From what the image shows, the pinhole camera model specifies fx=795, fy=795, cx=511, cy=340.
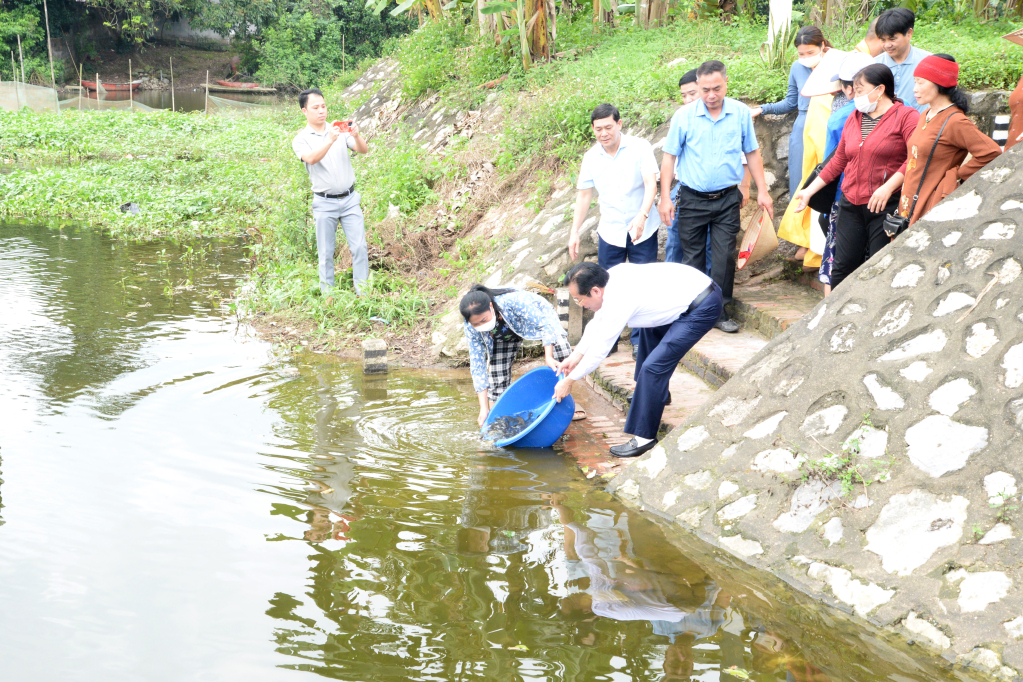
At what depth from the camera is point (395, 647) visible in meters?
3.01

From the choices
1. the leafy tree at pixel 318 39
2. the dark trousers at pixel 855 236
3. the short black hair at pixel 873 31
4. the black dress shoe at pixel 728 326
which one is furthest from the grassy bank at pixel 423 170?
the leafy tree at pixel 318 39

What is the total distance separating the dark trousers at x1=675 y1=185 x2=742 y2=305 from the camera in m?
5.58

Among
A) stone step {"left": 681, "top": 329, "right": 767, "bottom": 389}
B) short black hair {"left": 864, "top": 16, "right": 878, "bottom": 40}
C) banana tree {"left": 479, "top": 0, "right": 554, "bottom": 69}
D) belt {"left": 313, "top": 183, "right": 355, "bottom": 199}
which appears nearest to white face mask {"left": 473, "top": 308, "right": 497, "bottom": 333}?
stone step {"left": 681, "top": 329, "right": 767, "bottom": 389}

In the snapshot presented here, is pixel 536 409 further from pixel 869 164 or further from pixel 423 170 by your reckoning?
pixel 423 170

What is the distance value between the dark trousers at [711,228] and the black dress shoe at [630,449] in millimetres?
1412

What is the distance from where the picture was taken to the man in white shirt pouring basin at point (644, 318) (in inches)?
174

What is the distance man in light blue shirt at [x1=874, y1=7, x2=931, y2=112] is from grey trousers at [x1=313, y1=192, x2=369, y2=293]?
4547mm

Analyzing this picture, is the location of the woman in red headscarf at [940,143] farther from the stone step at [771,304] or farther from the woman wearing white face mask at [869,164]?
the stone step at [771,304]

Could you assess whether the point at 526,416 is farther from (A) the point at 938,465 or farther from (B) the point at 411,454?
(A) the point at 938,465

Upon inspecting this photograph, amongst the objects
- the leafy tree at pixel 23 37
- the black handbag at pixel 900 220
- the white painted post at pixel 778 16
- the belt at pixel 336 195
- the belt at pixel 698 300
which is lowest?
the belt at pixel 698 300

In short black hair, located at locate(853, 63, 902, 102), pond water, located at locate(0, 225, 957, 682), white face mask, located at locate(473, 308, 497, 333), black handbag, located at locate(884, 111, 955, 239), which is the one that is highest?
short black hair, located at locate(853, 63, 902, 102)

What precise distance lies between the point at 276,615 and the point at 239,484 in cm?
130

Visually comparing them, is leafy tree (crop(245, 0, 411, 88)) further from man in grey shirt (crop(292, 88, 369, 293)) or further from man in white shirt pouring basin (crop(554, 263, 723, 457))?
man in white shirt pouring basin (crop(554, 263, 723, 457))

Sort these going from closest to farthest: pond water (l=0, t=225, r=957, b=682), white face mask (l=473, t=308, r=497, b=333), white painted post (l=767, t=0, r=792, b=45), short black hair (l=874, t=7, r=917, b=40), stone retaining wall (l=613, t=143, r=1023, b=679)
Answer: pond water (l=0, t=225, r=957, b=682) → stone retaining wall (l=613, t=143, r=1023, b=679) → white face mask (l=473, t=308, r=497, b=333) → short black hair (l=874, t=7, r=917, b=40) → white painted post (l=767, t=0, r=792, b=45)
